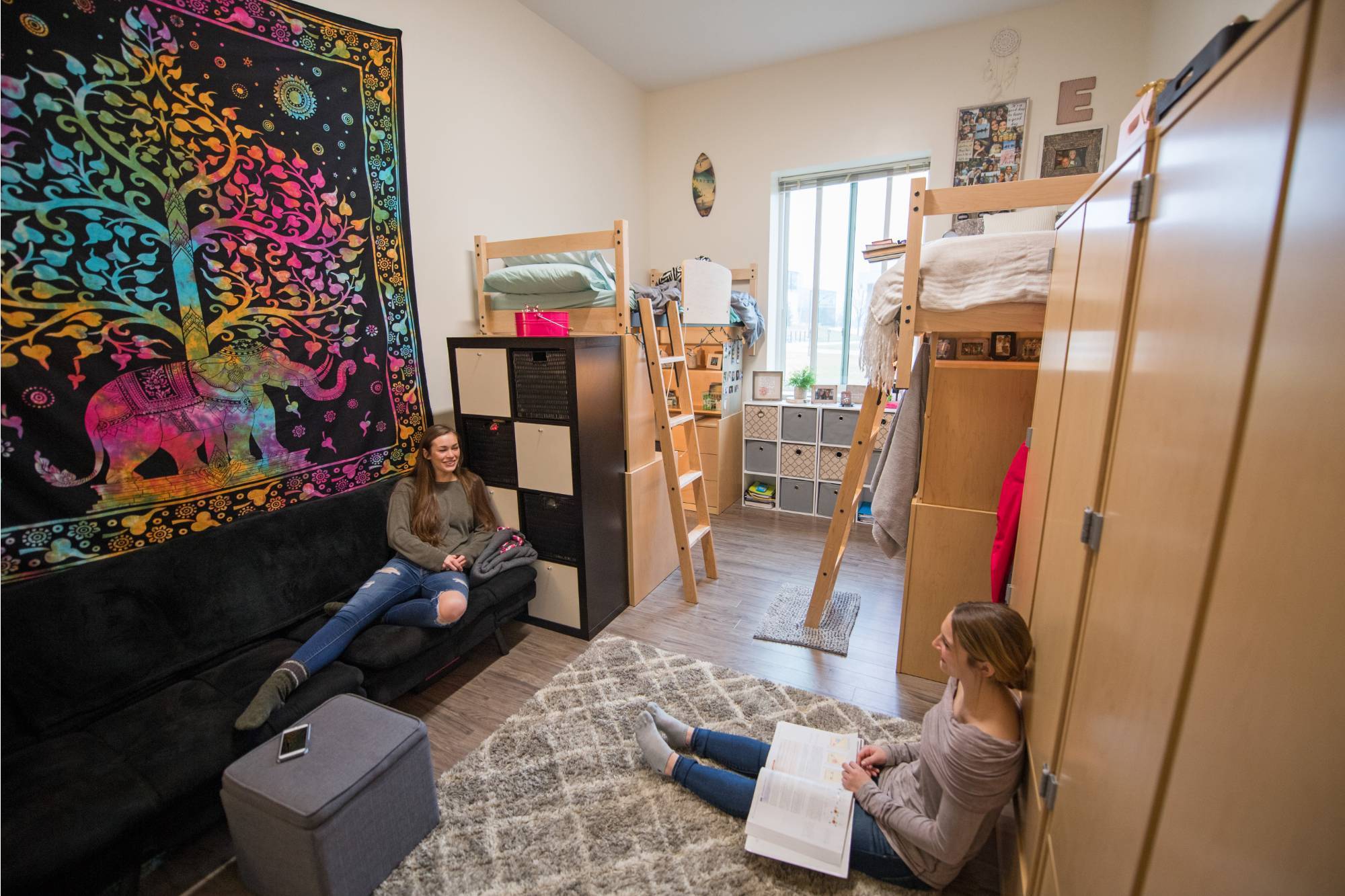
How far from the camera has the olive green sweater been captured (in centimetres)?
225

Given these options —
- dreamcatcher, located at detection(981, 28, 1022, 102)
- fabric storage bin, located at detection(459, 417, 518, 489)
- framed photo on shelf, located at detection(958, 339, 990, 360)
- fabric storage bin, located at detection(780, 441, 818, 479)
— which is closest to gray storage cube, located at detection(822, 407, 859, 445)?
fabric storage bin, located at detection(780, 441, 818, 479)

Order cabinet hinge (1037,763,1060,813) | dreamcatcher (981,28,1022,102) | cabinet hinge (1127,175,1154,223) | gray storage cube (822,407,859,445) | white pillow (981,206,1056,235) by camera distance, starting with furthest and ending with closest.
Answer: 1. gray storage cube (822,407,859,445)
2. dreamcatcher (981,28,1022,102)
3. white pillow (981,206,1056,235)
4. cabinet hinge (1037,763,1060,813)
5. cabinet hinge (1127,175,1154,223)

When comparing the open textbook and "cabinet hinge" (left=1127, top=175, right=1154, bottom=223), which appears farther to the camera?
the open textbook

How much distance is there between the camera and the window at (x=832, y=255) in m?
3.96

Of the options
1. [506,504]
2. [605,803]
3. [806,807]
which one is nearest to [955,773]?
[806,807]

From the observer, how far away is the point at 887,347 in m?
2.09

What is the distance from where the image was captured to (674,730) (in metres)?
1.83

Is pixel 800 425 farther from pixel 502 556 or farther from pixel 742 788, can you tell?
pixel 742 788

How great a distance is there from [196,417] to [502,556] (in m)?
1.15

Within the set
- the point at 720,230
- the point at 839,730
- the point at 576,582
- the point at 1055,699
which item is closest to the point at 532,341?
the point at 576,582

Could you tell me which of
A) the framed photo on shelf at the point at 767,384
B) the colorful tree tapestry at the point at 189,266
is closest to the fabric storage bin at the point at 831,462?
the framed photo on shelf at the point at 767,384

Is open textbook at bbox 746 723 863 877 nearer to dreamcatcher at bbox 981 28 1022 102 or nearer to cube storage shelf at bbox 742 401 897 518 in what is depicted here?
cube storage shelf at bbox 742 401 897 518

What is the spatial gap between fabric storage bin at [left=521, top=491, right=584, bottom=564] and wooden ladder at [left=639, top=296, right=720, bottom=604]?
1.87 feet

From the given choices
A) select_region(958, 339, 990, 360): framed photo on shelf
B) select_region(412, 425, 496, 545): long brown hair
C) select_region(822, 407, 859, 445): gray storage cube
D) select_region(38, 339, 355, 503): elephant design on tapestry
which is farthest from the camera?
select_region(822, 407, 859, 445): gray storage cube
